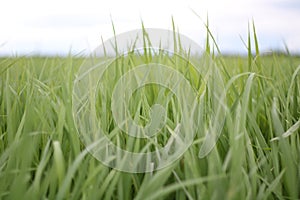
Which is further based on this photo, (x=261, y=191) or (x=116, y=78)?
(x=116, y=78)

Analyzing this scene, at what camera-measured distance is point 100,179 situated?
2.09 ft

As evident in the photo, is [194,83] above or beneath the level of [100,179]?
above

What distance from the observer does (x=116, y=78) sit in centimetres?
100

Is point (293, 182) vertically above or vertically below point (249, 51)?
below

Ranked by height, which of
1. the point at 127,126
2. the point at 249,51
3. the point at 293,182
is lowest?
the point at 293,182

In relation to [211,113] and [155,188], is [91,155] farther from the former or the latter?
[211,113]

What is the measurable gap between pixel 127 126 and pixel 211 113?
204 millimetres

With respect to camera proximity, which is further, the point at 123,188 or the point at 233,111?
the point at 233,111

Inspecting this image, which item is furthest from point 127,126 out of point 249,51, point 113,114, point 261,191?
point 249,51

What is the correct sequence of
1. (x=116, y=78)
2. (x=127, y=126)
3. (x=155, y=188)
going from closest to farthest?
(x=155, y=188)
(x=127, y=126)
(x=116, y=78)

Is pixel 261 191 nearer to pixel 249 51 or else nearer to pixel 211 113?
pixel 211 113

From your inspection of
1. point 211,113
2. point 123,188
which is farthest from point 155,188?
point 211,113


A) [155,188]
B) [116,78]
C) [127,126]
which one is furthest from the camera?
[116,78]

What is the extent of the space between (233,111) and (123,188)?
328mm
